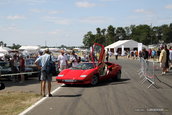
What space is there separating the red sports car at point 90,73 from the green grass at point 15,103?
3018mm

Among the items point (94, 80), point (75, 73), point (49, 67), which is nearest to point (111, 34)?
point (94, 80)

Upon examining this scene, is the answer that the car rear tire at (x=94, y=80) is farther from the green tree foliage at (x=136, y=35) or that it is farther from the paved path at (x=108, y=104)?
the green tree foliage at (x=136, y=35)

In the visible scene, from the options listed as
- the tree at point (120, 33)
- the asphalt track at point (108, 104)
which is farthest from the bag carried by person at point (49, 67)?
the tree at point (120, 33)

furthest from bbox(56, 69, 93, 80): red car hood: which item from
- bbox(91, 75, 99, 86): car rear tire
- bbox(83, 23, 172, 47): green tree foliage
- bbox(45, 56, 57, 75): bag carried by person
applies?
bbox(83, 23, 172, 47): green tree foliage

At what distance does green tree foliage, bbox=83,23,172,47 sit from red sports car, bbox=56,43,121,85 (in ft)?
373

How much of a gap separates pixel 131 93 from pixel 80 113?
379 centimetres

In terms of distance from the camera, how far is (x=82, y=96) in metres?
9.65

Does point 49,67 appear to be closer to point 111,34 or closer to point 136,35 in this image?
point 111,34

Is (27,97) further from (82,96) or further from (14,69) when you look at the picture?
(14,69)

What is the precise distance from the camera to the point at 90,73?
41.1ft

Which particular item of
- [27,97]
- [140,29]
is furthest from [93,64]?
[140,29]

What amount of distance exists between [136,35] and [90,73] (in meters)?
135

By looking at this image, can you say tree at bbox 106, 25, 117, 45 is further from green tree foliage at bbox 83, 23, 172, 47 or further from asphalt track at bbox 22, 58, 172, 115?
asphalt track at bbox 22, 58, 172, 115

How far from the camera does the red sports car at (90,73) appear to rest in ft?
40.4
